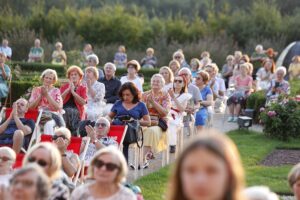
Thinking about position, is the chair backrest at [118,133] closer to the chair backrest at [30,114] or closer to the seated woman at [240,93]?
the chair backrest at [30,114]

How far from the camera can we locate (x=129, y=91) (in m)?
15.4

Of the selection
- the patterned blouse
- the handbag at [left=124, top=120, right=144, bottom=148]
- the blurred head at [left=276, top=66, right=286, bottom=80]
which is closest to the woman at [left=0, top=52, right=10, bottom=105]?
the blurred head at [left=276, top=66, right=286, bottom=80]

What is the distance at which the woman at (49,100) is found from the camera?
52.9 feet

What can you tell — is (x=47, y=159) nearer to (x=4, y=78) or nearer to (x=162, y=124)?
(x=162, y=124)

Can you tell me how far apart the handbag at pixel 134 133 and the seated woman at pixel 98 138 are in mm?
780

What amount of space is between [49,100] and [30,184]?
9.85m

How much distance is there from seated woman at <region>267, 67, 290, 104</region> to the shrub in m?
1.74

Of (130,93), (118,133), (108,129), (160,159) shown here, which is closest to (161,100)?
(130,93)

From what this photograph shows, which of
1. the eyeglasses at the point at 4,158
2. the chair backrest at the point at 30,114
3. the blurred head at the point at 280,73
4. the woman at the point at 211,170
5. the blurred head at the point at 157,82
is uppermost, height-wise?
the blurred head at the point at 280,73

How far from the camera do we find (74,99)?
55.4 feet

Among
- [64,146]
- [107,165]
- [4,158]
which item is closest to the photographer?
[107,165]

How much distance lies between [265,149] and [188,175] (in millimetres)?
14450

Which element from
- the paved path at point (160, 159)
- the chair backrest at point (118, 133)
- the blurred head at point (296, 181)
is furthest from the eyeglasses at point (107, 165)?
the paved path at point (160, 159)

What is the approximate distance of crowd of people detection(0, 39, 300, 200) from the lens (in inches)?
185
